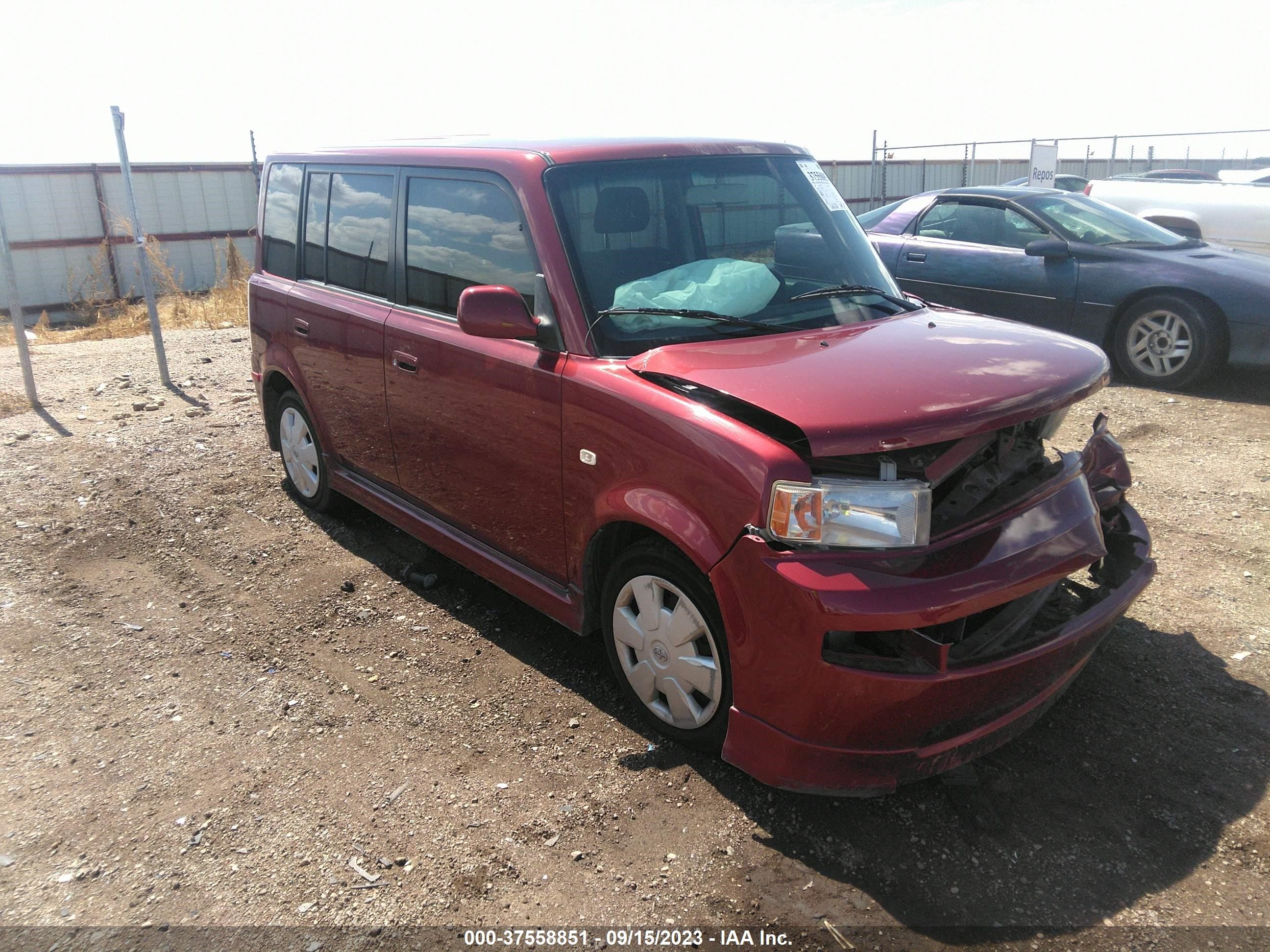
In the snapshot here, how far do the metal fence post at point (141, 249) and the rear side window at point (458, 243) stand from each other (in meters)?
5.71

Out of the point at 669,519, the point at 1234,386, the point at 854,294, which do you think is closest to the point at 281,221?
the point at 854,294

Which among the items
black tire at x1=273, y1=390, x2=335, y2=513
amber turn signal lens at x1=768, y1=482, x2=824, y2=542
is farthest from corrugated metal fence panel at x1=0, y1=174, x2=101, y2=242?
amber turn signal lens at x1=768, y1=482, x2=824, y2=542

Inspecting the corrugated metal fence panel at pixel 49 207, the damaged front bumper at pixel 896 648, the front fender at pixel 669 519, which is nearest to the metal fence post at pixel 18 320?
the front fender at pixel 669 519

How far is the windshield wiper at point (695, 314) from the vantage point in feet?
10.5

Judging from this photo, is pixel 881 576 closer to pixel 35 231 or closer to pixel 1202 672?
pixel 1202 672

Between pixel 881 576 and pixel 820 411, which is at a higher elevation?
pixel 820 411

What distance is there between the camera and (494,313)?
315 cm

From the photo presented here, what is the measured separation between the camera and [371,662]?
3.83 m

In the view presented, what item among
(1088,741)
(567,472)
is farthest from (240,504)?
(1088,741)

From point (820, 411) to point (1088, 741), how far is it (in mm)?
1634

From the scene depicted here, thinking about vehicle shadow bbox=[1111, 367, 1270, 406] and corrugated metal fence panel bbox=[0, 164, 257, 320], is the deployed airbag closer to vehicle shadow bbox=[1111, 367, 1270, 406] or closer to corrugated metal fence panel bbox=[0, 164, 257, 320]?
vehicle shadow bbox=[1111, 367, 1270, 406]

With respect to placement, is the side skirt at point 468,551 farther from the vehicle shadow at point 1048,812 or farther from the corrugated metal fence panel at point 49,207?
the corrugated metal fence panel at point 49,207

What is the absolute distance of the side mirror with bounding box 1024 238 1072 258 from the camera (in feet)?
24.5

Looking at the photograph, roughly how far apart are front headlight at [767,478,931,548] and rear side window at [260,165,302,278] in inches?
145
